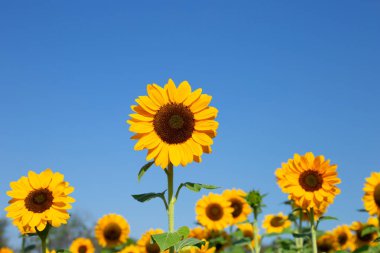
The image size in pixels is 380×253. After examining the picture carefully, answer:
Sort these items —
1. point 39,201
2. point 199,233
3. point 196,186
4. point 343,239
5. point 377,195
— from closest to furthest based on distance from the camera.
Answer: point 196,186 → point 39,201 → point 377,195 → point 199,233 → point 343,239

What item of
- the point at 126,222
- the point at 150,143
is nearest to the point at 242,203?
the point at 126,222

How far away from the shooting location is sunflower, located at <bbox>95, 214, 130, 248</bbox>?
43.0 ft

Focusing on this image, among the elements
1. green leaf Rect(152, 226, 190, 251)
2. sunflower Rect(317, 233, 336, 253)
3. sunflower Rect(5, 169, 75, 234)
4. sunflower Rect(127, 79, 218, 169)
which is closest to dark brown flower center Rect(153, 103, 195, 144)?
sunflower Rect(127, 79, 218, 169)

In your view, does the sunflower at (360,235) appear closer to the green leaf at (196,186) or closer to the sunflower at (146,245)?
the sunflower at (146,245)

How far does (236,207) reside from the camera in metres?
11.8

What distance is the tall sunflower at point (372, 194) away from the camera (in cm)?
962

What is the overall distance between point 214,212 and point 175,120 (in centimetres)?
638

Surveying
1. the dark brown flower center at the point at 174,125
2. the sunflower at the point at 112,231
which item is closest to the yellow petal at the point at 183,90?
the dark brown flower center at the point at 174,125

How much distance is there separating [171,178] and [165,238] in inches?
28.7

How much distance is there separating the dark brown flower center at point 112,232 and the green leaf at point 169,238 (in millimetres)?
8296

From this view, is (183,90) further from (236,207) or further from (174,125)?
→ (236,207)

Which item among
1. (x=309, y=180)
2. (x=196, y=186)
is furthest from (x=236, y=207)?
(x=196, y=186)

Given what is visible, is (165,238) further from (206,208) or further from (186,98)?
(206,208)

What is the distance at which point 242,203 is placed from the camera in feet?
38.7
